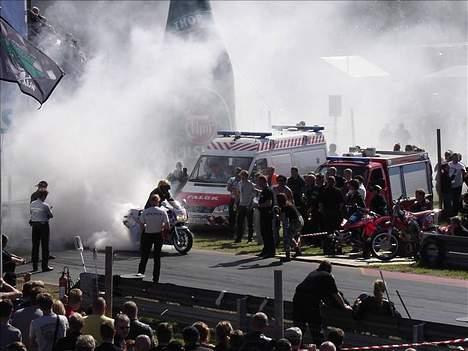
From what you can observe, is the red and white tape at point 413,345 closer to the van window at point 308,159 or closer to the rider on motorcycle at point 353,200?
the rider on motorcycle at point 353,200

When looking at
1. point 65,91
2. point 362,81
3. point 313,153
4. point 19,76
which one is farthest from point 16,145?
point 362,81

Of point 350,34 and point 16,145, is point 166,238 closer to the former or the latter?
point 16,145

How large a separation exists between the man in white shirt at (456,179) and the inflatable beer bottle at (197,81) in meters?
7.23

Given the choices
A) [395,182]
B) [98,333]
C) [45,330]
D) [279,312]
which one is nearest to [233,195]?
[395,182]

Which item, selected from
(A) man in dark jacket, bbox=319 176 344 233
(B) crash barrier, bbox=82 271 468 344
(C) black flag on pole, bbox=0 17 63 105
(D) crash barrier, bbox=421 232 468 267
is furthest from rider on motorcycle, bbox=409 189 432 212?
(C) black flag on pole, bbox=0 17 63 105

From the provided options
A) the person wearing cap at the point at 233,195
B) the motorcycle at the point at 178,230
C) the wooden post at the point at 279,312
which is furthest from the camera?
the person wearing cap at the point at 233,195

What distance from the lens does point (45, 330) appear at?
1138cm

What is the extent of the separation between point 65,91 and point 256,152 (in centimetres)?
613

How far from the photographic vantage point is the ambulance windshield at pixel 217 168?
25172 millimetres

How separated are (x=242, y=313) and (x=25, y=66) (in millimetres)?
4078

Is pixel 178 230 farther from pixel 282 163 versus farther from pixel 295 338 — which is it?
pixel 295 338

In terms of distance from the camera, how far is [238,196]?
23562 mm

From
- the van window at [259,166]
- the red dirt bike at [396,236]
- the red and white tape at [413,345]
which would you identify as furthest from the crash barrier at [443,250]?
the red and white tape at [413,345]

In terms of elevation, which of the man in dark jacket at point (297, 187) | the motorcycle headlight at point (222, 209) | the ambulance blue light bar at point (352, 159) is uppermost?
the ambulance blue light bar at point (352, 159)
